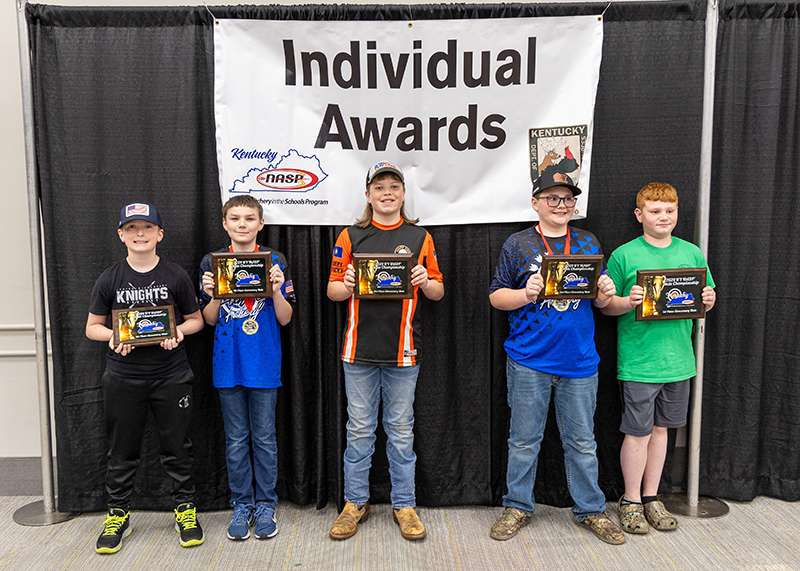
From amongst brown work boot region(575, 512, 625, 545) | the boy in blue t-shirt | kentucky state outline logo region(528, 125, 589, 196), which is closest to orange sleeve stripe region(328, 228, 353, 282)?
the boy in blue t-shirt

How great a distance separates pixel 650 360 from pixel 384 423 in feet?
4.37

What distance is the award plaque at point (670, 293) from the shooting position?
8.18 feet

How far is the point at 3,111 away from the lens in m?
3.18

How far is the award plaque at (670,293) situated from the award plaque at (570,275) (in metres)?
0.27

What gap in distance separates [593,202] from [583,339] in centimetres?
76

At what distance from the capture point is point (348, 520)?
104 inches

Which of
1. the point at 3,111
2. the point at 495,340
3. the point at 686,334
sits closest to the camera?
the point at 686,334

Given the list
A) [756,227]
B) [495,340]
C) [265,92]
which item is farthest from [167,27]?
[756,227]

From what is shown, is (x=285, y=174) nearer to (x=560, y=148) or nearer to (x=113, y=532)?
(x=560, y=148)

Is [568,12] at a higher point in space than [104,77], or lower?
higher

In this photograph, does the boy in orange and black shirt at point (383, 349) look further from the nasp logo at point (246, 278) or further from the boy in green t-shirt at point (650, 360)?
the boy in green t-shirt at point (650, 360)

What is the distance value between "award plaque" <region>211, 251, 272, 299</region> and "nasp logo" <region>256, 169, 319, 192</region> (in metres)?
0.49

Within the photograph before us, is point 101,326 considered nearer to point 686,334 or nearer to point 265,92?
point 265,92

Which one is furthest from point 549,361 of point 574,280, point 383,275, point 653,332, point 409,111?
point 409,111
